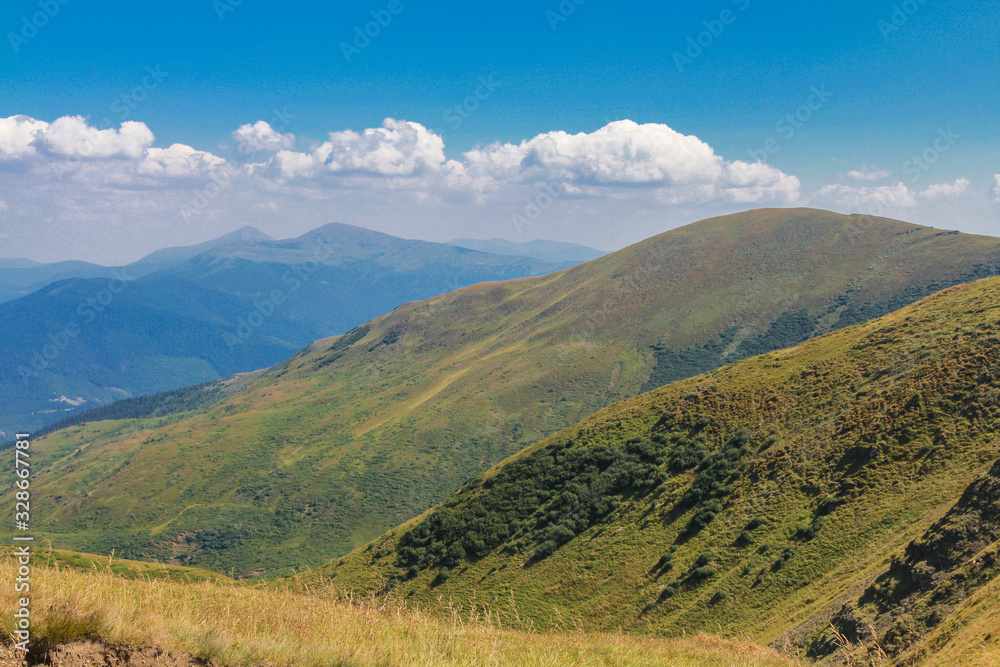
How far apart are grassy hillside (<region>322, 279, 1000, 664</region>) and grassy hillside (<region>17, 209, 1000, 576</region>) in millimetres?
68225

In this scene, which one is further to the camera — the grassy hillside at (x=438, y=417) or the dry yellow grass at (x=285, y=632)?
the grassy hillside at (x=438, y=417)

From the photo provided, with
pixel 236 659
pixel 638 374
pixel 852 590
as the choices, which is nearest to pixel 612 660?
pixel 236 659

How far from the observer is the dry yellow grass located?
6.05 m

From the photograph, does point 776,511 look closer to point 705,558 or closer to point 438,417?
point 705,558

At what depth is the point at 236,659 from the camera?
6477 mm

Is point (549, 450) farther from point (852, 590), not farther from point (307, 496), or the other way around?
point (307, 496)

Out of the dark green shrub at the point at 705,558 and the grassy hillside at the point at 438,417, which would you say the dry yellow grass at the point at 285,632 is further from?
the grassy hillside at the point at 438,417

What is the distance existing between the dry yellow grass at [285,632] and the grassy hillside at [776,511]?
24.1ft

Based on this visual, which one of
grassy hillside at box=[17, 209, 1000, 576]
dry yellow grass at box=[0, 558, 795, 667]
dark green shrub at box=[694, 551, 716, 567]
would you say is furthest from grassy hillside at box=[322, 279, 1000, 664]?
grassy hillside at box=[17, 209, 1000, 576]

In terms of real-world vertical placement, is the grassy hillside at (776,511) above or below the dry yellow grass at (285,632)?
below

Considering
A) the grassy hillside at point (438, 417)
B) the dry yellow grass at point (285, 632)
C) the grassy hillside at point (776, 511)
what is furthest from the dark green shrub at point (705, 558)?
the grassy hillside at point (438, 417)

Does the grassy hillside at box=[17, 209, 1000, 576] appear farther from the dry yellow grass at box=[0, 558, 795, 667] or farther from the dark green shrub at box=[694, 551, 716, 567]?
the dry yellow grass at box=[0, 558, 795, 667]

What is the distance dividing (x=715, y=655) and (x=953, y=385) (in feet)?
107

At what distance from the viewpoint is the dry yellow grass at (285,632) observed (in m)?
6.05
